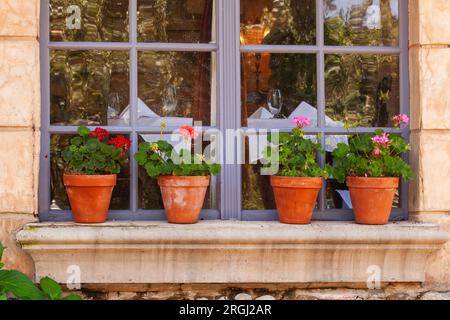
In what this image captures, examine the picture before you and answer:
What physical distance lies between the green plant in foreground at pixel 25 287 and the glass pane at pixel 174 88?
1011 mm

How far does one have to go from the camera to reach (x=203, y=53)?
12.7 feet

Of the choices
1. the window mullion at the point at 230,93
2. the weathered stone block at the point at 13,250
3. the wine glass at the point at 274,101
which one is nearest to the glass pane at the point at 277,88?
the wine glass at the point at 274,101

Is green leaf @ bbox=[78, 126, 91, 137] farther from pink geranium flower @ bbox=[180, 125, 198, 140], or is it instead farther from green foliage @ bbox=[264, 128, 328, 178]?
green foliage @ bbox=[264, 128, 328, 178]

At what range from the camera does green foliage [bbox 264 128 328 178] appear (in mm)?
3619

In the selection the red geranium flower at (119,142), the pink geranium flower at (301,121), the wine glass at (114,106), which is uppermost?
the wine glass at (114,106)

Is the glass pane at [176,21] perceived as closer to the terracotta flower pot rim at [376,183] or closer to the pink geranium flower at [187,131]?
the pink geranium flower at [187,131]

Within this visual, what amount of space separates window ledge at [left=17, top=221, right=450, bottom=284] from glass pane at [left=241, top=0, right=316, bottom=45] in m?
1.04

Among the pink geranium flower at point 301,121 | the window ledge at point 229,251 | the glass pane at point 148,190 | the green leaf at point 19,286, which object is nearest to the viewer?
the green leaf at point 19,286

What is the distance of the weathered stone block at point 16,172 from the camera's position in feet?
11.5

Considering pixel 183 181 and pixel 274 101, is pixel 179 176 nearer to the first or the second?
pixel 183 181

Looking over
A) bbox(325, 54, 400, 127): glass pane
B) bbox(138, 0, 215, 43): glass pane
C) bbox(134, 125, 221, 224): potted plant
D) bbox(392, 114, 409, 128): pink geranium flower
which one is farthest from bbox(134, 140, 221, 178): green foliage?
bbox(392, 114, 409, 128): pink geranium flower
